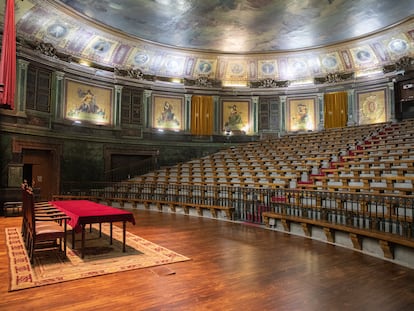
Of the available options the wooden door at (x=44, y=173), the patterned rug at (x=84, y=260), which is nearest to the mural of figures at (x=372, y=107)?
the patterned rug at (x=84, y=260)

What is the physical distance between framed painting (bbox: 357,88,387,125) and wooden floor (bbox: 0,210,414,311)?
39.0 feet

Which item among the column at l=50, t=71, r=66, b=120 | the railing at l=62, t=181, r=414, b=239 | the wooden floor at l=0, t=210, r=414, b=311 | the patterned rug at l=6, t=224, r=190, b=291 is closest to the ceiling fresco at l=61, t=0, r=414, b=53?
the column at l=50, t=71, r=66, b=120

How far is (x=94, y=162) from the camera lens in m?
13.8

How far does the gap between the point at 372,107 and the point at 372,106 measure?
2.0 inches

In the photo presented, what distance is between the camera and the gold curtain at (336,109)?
619 inches

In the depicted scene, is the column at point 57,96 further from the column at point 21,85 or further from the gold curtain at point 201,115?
the gold curtain at point 201,115

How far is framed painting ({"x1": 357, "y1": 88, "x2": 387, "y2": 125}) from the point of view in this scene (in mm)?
14781

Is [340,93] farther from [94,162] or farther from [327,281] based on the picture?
[327,281]

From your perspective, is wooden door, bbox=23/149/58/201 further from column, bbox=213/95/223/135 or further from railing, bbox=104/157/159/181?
column, bbox=213/95/223/135

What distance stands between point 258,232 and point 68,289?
4.32m

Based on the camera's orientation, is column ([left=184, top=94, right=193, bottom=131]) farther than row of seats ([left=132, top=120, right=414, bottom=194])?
Yes

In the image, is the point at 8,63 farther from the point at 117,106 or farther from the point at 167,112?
the point at 167,112

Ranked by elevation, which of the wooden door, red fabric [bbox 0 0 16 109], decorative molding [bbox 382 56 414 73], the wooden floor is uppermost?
decorative molding [bbox 382 56 414 73]

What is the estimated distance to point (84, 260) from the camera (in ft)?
15.0
